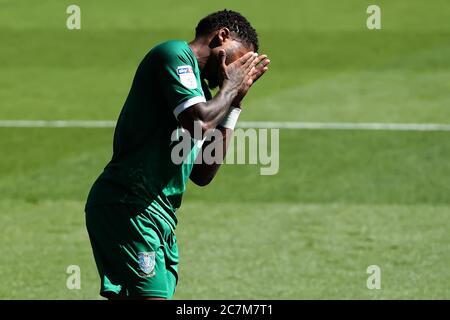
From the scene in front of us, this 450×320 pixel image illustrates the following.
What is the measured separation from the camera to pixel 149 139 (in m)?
5.31

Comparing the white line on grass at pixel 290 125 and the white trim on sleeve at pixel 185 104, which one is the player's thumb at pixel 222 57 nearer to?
the white trim on sleeve at pixel 185 104

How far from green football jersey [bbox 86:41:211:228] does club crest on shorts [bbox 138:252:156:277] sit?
229 millimetres

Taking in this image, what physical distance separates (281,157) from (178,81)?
25.2 feet

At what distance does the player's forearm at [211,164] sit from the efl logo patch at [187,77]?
63 centimetres

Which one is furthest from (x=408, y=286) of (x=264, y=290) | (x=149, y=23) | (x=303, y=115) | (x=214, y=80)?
(x=149, y=23)

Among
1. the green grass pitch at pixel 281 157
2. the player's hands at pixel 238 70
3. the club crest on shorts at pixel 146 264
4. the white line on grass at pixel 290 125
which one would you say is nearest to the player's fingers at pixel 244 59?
the player's hands at pixel 238 70

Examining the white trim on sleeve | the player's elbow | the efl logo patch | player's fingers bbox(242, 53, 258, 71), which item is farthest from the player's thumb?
the player's elbow

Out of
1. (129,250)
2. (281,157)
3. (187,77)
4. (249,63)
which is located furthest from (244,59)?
(281,157)

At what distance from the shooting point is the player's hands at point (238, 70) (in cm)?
531

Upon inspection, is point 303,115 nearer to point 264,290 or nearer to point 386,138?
Result: point 386,138

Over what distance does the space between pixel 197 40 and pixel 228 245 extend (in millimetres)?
4375

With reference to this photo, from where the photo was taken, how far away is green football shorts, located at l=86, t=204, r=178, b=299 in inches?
209

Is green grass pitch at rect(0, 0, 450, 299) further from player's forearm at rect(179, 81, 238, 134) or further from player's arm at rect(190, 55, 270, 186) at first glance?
player's forearm at rect(179, 81, 238, 134)
